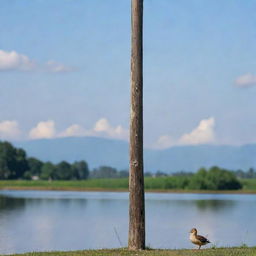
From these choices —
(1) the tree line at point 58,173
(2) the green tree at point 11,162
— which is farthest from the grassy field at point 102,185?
(2) the green tree at point 11,162

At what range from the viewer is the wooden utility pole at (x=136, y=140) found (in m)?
13.5

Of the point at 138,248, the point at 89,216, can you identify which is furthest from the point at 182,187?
the point at 138,248

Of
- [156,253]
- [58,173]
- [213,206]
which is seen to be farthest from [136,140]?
[58,173]

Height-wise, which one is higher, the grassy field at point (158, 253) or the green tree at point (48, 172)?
the green tree at point (48, 172)

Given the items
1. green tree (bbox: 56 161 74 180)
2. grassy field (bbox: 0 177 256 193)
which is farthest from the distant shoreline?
green tree (bbox: 56 161 74 180)

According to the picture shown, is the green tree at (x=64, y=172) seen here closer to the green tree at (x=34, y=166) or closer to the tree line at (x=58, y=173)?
the tree line at (x=58, y=173)

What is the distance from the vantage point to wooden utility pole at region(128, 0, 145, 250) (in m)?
13.5

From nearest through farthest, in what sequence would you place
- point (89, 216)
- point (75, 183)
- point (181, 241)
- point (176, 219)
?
point (181, 241) → point (176, 219) → point (89, 216) → point (75, 183)

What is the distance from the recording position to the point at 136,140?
13.6 metres

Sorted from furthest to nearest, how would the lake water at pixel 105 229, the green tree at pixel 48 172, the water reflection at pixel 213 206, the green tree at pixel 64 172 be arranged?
the green tree at pixel 64 172
the green tree at pixel 48 172
the water reflection at pixel 213 206
the lake water at pixel 105 229

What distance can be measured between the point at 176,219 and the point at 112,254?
2144cm

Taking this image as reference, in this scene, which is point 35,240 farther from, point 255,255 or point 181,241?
point 255,255

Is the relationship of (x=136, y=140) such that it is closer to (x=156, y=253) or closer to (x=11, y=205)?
(x=156, y=253)

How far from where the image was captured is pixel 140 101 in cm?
1373
